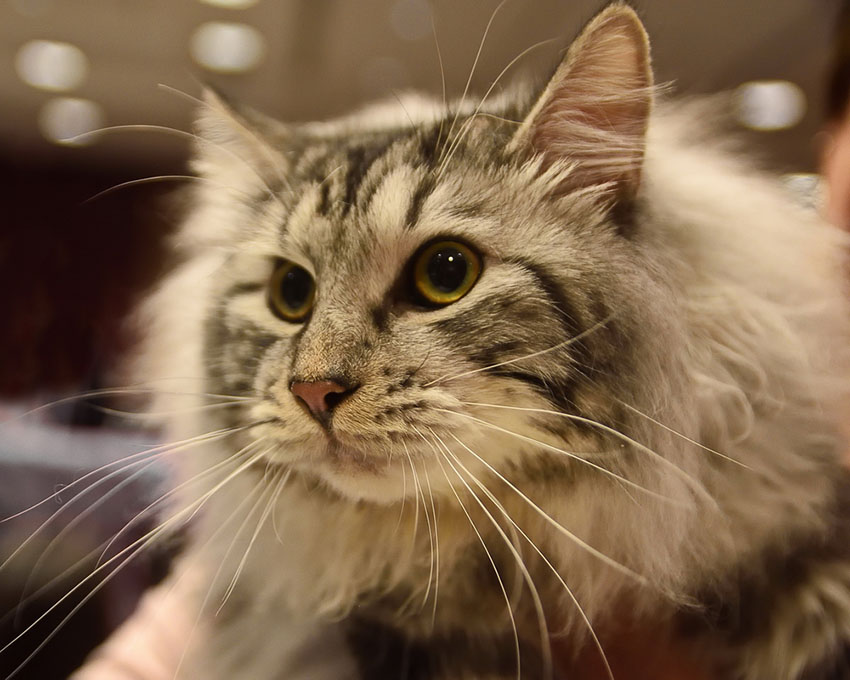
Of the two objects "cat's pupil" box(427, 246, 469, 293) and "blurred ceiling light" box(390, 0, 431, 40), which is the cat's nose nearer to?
"cat's pupil" box(427, 246, 469, 293)

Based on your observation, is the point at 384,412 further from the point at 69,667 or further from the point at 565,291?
the point at 69,667

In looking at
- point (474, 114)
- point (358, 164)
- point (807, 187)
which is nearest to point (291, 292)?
point (358, 164)

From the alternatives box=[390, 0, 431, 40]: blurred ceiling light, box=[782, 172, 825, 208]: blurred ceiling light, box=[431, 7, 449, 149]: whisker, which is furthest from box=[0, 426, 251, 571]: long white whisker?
box=[782, 172, 825, 208]: blurred ceiling light

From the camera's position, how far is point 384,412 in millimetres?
473

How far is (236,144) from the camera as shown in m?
0.69

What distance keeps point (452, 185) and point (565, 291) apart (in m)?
0.14

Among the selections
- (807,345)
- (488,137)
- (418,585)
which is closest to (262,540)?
(418,585)

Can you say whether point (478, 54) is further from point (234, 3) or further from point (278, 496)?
point (278, 496)

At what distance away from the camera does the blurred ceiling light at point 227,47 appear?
2.40ft

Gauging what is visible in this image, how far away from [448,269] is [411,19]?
35 centimetres

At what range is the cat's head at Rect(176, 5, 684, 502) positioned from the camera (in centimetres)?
48

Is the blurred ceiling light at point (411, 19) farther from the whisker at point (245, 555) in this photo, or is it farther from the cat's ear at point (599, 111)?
the whisker at point (245, 555)

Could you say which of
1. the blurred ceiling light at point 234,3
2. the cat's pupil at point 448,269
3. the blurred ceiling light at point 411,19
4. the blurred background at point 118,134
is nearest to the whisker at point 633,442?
the cat's pupil at point 448,269

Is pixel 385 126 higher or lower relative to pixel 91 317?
higher
